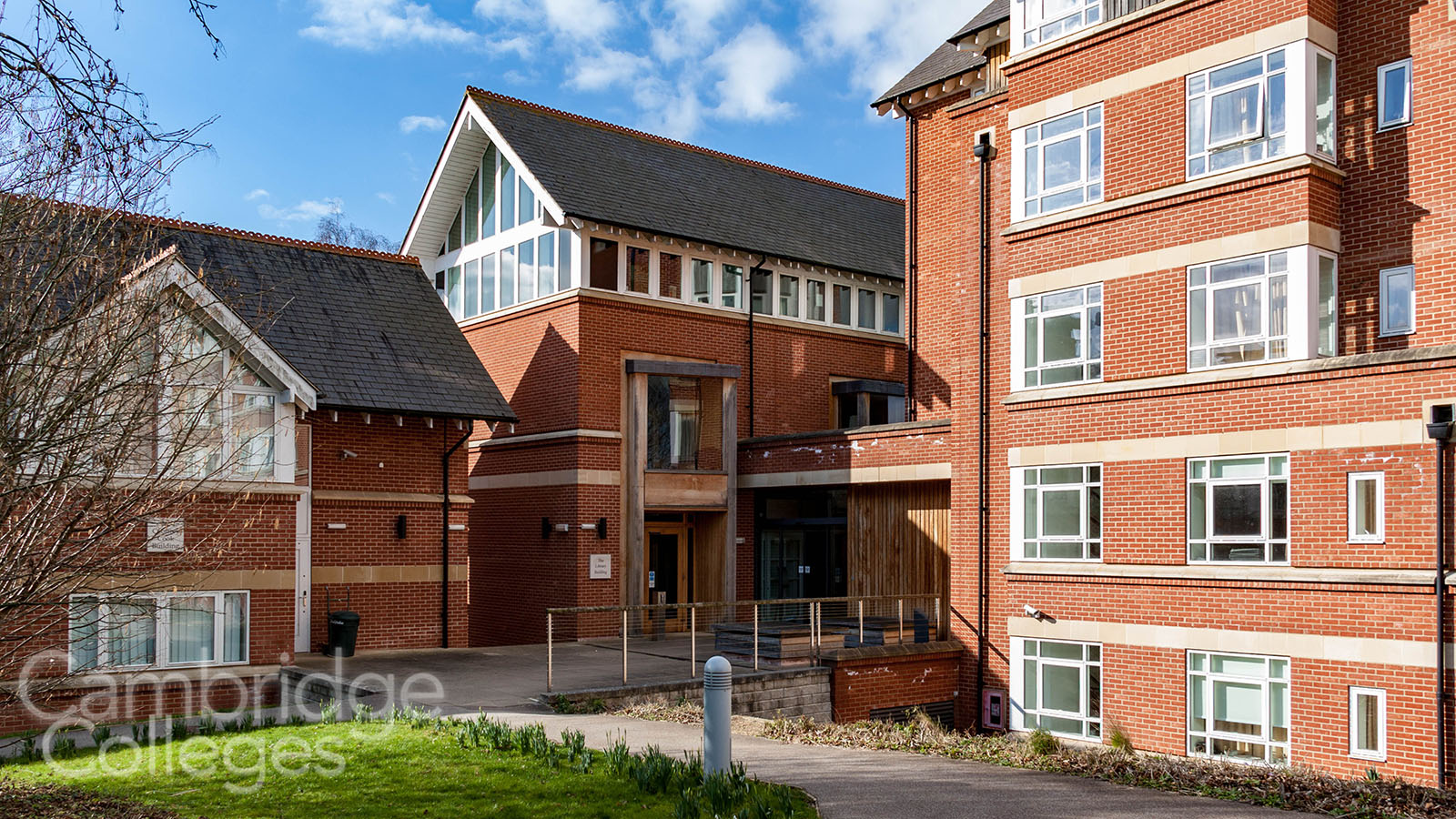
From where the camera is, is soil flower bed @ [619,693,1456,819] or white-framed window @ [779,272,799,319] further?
white-framed window @ [779,272,799,319]

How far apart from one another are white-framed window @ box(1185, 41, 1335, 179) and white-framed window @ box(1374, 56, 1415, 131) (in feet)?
1.98

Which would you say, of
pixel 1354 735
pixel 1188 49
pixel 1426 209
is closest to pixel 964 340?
pixel 1188 49

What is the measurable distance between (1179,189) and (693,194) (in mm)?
13104

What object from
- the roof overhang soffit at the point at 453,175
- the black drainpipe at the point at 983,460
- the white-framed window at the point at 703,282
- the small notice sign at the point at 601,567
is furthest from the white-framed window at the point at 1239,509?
the roof overhang soffit at the point at 453,175

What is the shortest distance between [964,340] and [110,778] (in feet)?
45.1

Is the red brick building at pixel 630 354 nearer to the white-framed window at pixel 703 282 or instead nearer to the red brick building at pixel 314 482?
the white-framed window at pixel 703 282

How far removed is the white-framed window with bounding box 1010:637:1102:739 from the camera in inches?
692

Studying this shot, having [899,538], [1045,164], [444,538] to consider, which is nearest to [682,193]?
[899,538]

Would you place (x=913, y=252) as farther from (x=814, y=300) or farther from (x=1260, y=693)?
(x=1260, y=693)

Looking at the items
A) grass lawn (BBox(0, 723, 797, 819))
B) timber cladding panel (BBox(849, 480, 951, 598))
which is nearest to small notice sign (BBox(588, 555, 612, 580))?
timber cladding panel (BBox(849, 480, 951, 598))

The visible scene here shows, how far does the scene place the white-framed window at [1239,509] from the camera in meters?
15.6

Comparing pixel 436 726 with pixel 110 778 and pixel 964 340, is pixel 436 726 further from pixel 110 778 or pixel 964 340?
pixel 964 340

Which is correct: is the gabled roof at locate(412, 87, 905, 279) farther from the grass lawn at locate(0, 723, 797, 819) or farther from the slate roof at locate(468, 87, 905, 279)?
the grass lawn at locate(0, 723, 797, 819)

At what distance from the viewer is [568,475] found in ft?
80.0
